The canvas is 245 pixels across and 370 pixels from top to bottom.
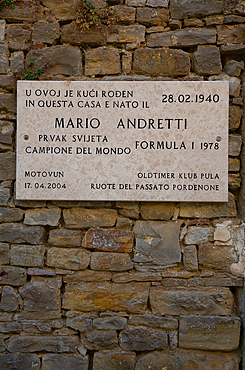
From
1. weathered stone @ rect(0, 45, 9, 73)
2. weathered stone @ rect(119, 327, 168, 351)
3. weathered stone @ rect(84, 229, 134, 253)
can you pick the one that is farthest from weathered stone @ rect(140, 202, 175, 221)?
weathered stone @ rect(0, 45, 9, 73)

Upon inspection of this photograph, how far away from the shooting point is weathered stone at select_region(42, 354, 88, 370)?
2.43m

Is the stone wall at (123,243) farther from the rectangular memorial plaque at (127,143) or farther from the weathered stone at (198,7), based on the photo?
the rectangular memorial plaque at (127,143)

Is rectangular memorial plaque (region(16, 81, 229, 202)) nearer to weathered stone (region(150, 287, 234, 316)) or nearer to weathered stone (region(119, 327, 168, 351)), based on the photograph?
weathered stone (region(150, 287, 234, 316))

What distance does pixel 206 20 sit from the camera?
2541mm

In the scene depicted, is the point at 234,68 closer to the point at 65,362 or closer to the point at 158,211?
the point at 158,211

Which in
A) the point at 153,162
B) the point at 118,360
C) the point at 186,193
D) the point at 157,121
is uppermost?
the point at 157,121

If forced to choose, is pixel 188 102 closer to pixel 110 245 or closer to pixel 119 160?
pixel 119 160

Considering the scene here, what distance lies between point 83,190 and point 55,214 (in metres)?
0.34

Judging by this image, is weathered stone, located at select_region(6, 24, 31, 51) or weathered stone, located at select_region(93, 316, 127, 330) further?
weathered stone, located at select_region(6, 24, 31, 51)

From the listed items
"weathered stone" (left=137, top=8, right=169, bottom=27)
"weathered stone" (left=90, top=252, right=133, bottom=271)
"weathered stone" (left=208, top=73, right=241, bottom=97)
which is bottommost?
"weathered stone" (left=90, top=252, right=133, bottom=271)

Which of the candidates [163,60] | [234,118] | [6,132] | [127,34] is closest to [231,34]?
[163,60]

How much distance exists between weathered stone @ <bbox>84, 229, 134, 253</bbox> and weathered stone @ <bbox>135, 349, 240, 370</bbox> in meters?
0.94

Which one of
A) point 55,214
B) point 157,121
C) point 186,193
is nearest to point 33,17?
point 157,121

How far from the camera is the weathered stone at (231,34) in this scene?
252 cm
